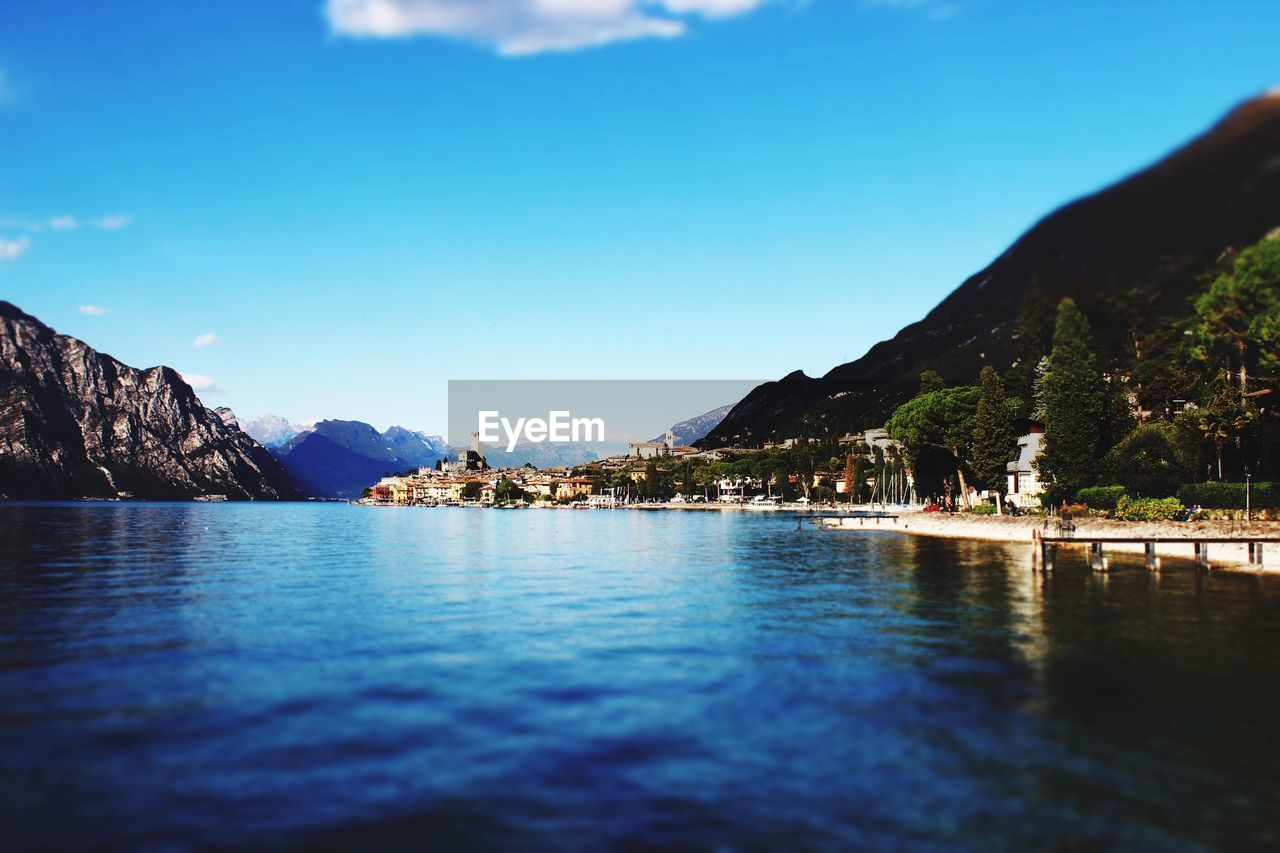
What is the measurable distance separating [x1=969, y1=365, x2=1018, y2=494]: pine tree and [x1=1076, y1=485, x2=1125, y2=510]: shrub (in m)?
21.4

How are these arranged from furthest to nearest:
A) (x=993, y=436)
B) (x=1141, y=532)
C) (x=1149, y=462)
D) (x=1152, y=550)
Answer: (x=993, y=436) → (x=1149, y=462) → (x=1141, y=532) → (x=1152, y=550)

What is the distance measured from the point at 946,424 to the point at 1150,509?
6014 cm

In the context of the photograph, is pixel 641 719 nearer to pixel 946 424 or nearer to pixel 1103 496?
pixel 1103 496

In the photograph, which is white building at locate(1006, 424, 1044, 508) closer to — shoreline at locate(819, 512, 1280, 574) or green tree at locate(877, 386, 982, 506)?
green tree at locate(877, 386, 982, 506)

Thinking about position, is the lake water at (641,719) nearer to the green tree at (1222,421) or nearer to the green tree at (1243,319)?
the green tree at (1243,319)

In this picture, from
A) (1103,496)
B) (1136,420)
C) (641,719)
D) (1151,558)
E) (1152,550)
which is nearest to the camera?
(641,719)

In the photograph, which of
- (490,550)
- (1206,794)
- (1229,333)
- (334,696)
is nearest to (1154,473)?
(1229,333)

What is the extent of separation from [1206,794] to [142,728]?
79.8 ft

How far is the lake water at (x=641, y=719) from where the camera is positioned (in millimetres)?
16656

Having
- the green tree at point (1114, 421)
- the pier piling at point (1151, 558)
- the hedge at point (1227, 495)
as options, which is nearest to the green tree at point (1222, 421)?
the hedge at point (1227, 495)

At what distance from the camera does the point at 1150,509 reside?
78375 mm

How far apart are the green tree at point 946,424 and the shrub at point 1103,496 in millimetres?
36561

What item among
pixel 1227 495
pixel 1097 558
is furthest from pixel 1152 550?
pixel 1227 495

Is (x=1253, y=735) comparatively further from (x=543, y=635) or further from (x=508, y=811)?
(x=543, y=635)
